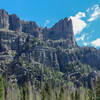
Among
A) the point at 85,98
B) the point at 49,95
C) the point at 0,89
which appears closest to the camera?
the point at 0,89

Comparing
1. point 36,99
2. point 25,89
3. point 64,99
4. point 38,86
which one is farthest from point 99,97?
point 38,86

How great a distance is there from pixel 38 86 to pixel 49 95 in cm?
10610

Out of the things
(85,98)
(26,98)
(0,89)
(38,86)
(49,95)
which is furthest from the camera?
(38,86)

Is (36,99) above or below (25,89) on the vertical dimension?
below

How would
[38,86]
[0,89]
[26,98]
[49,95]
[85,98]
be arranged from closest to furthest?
[0,89] → [26,98] → [49,95] → [85,98] → [38,86]

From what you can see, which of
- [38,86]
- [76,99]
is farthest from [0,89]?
[38,86]

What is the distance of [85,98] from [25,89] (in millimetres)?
34793

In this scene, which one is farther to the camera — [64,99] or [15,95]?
[15,95]

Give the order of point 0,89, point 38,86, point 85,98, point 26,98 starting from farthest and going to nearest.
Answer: point 38,86 → point 85,98 → point 26,98 → point 0,89

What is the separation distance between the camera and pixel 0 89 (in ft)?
229

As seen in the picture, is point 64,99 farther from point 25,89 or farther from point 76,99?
point 25,89

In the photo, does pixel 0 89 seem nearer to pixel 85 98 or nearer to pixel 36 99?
pixel 36 99

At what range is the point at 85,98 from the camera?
106250mm

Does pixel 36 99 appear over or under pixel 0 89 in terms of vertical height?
under
